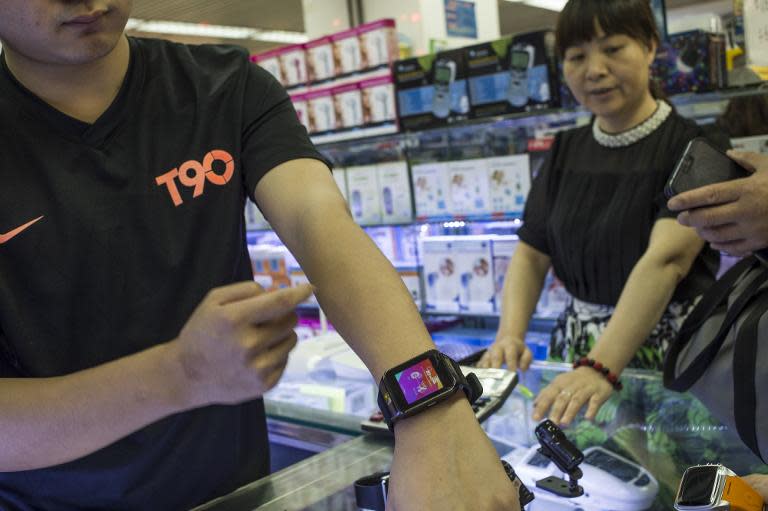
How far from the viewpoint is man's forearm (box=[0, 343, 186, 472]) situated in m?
0.84

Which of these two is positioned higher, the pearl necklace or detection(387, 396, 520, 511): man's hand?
the pearl necklace

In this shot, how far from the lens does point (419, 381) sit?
859mm

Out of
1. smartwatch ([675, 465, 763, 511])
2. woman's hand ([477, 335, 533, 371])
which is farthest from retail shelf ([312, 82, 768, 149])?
smartwatch ([675, 465, 763, 511])

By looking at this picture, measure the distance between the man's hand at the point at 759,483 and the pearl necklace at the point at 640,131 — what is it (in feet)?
4.28

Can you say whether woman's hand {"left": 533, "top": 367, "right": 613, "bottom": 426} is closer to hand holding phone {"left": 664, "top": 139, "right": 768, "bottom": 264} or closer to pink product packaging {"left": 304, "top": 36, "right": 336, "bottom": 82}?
hand holding phone {"left": 664, "top": 139, "right": 768, "bottom": 264}

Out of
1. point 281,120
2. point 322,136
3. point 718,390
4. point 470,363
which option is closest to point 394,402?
point 281,120

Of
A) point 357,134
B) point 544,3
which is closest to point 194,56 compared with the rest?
point 357,134

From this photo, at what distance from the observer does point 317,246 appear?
3.39ft

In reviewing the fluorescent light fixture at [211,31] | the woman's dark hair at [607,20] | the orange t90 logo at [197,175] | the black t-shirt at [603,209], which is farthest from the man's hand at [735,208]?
the fluorescent light fixture at [211,31]

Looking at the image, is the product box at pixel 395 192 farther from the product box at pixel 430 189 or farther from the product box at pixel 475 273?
the product box at pixel 475 273

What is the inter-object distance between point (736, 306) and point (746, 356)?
0.34ft

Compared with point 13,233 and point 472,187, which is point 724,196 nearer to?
point 13,233

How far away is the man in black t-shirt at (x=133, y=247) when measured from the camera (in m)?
0.90

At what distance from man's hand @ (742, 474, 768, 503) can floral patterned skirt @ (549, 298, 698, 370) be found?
94 cm
